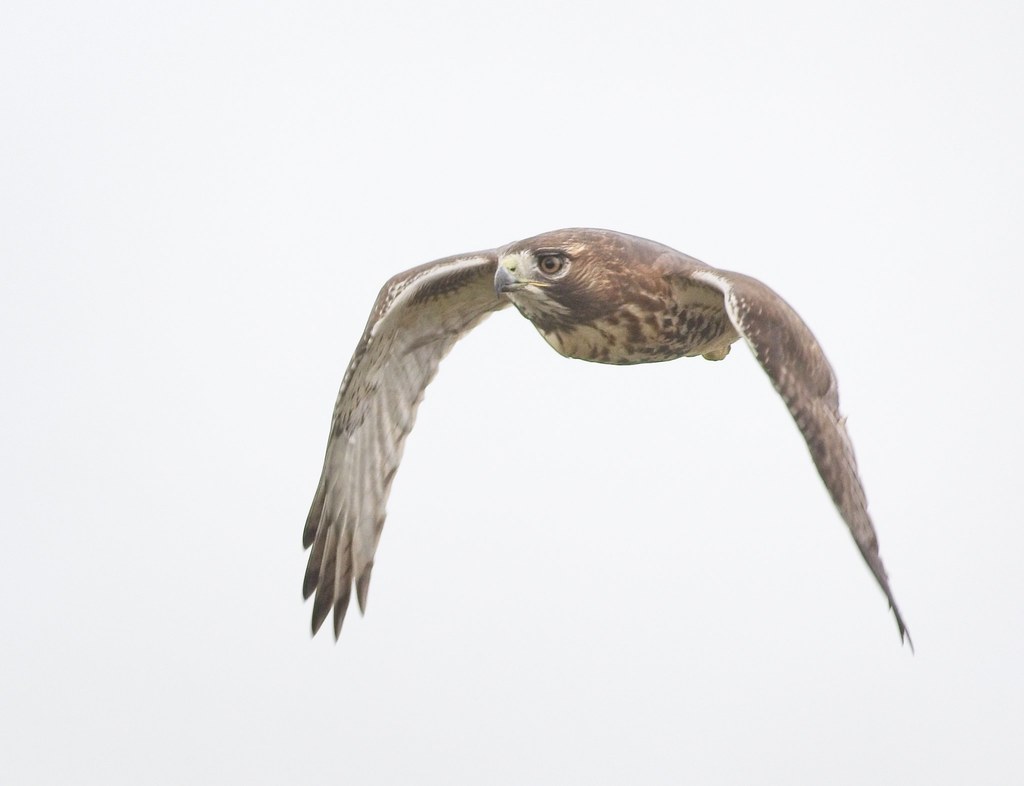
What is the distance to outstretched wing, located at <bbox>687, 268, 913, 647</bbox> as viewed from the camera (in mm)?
5758

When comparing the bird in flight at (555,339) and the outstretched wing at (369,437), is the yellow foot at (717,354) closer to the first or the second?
the bird in flight at (555,339)

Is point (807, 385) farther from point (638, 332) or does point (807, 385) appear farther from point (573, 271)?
point (573, 271)

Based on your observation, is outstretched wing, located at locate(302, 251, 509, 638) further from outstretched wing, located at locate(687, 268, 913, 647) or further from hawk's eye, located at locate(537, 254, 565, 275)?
outstretched wing, located at locate(687, 268, 913, 647)

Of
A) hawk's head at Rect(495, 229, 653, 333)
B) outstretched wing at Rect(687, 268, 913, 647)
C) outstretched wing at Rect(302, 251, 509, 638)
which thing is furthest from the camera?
outstretched wing at Rect(302, 251, 509, 638)

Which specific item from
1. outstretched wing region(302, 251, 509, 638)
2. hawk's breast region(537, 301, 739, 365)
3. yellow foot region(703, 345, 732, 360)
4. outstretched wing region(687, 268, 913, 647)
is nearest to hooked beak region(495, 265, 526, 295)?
hawk's breast region(537, 301, 739, 365)

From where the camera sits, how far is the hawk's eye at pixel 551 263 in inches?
252

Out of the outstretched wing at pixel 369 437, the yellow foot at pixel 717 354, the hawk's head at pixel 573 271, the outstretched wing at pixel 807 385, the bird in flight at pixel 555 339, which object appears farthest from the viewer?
the outstretched wing at pixel 369 437

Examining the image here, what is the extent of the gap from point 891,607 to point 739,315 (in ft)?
3.46

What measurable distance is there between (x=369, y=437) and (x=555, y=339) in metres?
Result: 1.45

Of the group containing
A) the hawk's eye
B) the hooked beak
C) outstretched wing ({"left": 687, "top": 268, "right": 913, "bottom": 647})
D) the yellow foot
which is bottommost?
outstretched wing ({"left": 687, "top": 268, "right": 913, "bottom": 647})

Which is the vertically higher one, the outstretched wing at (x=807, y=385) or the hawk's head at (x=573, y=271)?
the hawk's head at (x=573, y=271)

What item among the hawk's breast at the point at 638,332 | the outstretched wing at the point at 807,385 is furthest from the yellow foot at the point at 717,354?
the outstretched wing at the point at 807,385

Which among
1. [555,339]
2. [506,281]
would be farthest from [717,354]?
[506,281]

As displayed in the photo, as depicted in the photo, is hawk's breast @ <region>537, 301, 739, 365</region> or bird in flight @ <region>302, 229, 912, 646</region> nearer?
bird in flight @ <region>302, 229, 912, 646</region>
